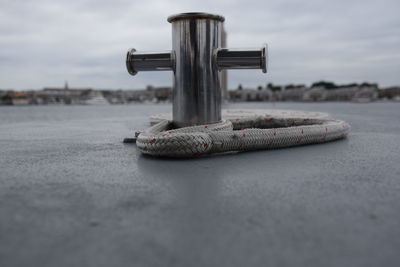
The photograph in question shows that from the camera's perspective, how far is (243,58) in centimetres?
284

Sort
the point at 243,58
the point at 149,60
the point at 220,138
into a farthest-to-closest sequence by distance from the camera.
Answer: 1. the point at 149,60
2. the point at 243,58
3. the point at 220,138

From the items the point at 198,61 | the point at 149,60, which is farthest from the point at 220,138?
the point at 149,60

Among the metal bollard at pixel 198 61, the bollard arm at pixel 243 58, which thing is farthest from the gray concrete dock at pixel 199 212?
the bollard arm at pixel 243 58

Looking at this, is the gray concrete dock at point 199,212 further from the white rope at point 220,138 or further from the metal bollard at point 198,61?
the metal bollard at point 198,61

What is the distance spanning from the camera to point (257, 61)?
2.81 meters

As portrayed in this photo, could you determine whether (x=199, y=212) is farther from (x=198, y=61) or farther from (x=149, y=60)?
(x=149, y=60)

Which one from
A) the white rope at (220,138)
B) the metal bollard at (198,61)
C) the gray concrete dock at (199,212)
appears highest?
the metal bollard at (198,61)

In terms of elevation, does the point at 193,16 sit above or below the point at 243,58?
above

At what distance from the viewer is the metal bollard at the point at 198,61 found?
9.33 feet

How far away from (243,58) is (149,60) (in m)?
0.80

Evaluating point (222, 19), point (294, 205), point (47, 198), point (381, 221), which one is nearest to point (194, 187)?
point (294, 205)

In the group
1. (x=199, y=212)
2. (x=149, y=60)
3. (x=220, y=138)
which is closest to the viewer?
(x=199, y=212)

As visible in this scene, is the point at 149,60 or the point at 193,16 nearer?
the point at 193,16

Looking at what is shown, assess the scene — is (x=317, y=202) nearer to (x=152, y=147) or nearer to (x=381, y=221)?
(x=381, y=221)
